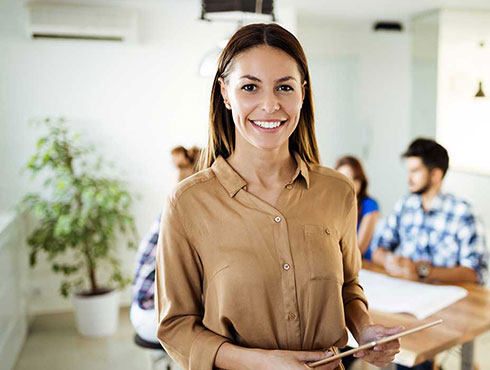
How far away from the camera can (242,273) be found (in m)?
0.99

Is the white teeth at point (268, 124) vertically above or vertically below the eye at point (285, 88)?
below

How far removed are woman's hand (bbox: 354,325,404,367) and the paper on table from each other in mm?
841

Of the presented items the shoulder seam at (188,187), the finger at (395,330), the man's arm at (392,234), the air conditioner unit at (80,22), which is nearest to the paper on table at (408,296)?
the man's arm at (392,234)

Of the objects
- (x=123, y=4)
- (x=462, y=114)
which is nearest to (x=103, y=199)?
(x=123, y=4)

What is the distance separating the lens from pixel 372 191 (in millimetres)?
4977

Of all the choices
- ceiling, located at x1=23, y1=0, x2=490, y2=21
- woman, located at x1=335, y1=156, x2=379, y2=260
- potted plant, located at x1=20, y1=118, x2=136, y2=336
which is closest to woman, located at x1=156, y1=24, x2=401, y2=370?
woman, located at x1=335, y1=156, x2=379, y2=260

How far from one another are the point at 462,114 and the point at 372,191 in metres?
3.58

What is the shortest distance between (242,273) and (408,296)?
3.94 ft

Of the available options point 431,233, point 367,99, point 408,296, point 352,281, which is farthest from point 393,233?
point 367,99

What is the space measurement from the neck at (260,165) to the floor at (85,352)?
2043 mm

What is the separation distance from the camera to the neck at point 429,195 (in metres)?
2.40

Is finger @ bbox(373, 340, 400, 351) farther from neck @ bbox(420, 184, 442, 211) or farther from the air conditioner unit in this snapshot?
the air conditioner unit

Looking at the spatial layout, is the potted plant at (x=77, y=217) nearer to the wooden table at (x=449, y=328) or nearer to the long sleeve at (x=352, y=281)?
the wooden table at (x=449, y=328)

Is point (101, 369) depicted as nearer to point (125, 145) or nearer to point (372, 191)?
point (125, 145)
